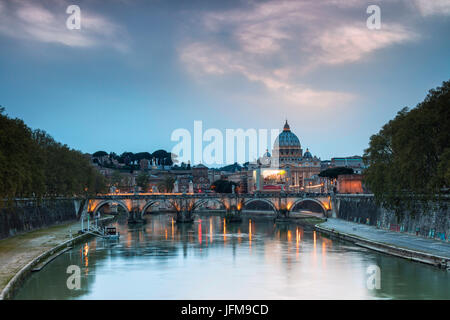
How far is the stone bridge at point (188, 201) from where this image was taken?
106000mm

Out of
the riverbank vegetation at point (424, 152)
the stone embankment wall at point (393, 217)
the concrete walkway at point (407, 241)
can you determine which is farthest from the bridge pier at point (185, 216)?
the riverbank vegetation at point (424, 152)

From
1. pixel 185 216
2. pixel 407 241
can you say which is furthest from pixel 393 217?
pixel 185 216

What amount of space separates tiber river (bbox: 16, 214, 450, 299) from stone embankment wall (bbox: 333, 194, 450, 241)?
23.5 feet

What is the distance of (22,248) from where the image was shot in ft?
164

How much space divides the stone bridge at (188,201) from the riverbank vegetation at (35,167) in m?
4.57

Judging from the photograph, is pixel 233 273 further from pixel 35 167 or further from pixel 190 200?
pixel 190 200

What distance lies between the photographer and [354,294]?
3581 centimetres

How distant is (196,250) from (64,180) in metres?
30.9

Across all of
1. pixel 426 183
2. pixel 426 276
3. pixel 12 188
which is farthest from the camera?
pixel 426 183

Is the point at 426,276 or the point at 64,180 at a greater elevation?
the point at 64,180

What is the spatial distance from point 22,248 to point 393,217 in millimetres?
41138

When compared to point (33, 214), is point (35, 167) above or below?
above
